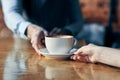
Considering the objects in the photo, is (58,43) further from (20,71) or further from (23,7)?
(23,7)

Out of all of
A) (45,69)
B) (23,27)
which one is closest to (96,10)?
(23,27)

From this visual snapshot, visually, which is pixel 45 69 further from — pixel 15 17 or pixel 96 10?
pixel 96 10

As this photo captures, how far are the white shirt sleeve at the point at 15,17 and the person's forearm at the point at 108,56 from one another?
0.53 m

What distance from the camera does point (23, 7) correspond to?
2.03 m

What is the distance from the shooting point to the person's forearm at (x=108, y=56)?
3.42 ft

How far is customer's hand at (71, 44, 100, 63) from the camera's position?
1092 mm

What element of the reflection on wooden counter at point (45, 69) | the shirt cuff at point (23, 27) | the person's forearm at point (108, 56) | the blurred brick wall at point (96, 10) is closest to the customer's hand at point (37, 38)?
the reflection on wooden counter at point (45, 69)

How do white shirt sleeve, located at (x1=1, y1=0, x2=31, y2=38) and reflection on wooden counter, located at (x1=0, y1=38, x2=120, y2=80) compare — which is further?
white shirt sleeve, located at (x1=1, y1=0, x2=31, y2=38)

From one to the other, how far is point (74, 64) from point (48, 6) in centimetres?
110

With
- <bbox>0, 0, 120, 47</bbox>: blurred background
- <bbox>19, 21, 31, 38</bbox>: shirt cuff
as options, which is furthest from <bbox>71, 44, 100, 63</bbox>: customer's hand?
<bbox>0, 0, 120, 47</bbox>: blurred background

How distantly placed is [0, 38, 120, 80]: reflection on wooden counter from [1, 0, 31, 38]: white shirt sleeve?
313 millimetres

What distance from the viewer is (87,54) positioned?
1.11 metres

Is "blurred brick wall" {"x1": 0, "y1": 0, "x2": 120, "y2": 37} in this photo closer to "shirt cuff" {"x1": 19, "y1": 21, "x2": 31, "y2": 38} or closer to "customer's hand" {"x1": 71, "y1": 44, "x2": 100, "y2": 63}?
"shirt cuff" {"x1": 19, "y1": 21, "x2": 31, "y2": 38}

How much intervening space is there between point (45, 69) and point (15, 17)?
2.53ft
